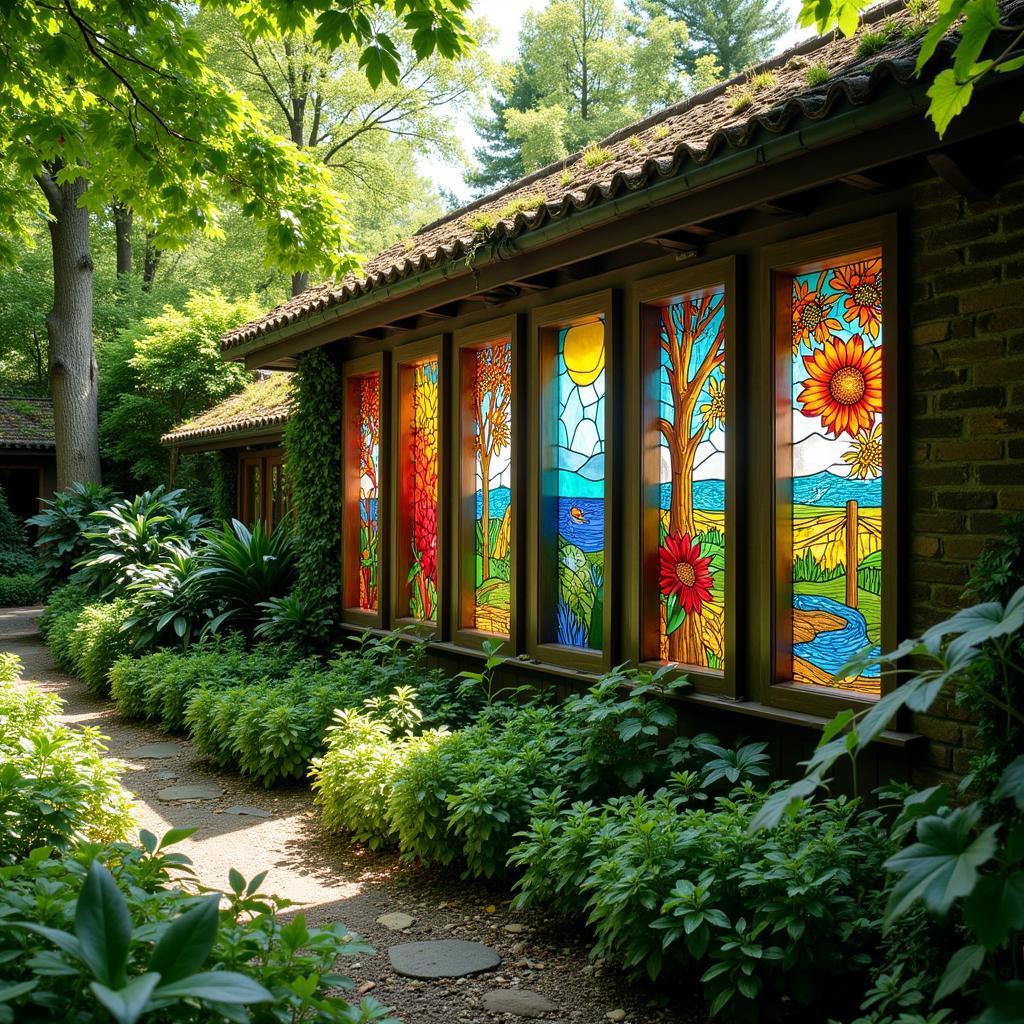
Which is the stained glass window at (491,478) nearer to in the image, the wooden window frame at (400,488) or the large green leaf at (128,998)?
the wooden window frame at (400,488)

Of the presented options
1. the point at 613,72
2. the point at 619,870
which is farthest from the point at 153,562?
the point at 613,72

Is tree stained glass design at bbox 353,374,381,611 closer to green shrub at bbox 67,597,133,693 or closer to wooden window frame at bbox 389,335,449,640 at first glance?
wooden window frame at bbox 389,335,449,640

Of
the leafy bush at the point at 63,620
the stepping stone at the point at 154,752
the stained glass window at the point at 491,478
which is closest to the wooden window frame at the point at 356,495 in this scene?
the stained glass window at the point at 491,478

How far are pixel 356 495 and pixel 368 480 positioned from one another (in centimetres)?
21

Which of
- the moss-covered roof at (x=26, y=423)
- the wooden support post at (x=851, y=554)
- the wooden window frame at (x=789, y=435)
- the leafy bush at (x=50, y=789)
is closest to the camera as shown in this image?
the leafy bush at (x=50, y=789)

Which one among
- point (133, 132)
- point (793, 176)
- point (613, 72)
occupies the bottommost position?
point (793, 176)

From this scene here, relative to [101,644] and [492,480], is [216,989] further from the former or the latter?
[101,644]

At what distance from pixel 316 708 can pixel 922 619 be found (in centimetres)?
395

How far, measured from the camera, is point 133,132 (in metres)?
6.02

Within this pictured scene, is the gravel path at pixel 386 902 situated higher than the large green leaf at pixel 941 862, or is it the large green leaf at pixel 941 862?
the large green leaf at pixel 941 862

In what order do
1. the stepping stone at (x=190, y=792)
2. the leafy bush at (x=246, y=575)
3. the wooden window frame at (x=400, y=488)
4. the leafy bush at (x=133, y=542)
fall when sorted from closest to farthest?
1. the stepping stone at (x=190, y=792)
2. the wooden window frame at (x=400, y=488)
3. the leafy bush at (x=246, y=575)
4. the leafy bush at (x=133, y=542)

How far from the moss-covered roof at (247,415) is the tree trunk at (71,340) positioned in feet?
7.44

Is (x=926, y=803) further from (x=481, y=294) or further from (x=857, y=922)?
(x=481, y=294)

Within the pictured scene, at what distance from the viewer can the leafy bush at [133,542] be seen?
12.0 m
